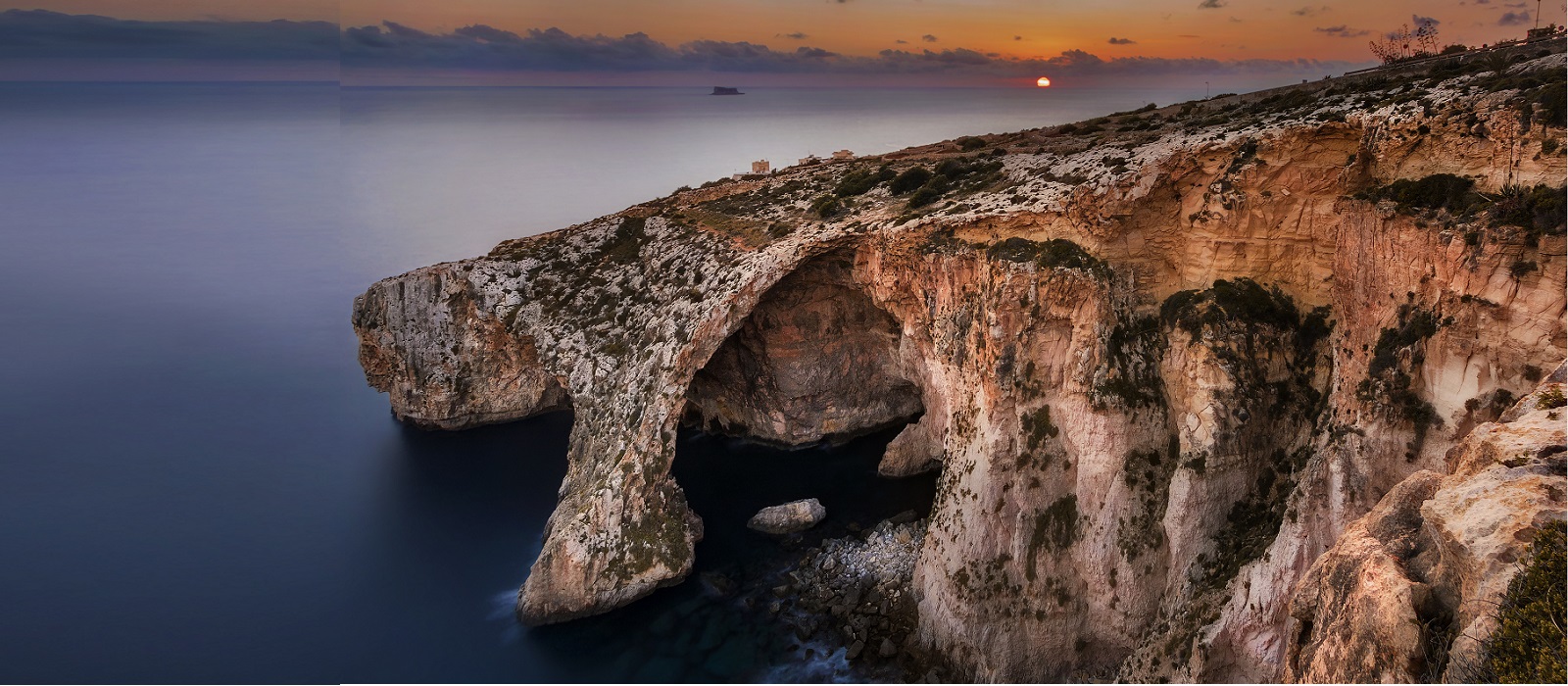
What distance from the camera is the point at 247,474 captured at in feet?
166

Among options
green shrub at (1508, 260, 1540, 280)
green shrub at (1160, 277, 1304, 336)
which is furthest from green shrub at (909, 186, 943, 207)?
green shrub at (1508, 260, 1540, 280)

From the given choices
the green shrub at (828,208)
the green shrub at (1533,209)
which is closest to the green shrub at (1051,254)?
the green shrub at (1533,209)

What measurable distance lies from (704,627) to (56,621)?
94.8 feet

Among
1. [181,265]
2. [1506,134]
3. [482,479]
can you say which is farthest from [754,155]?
[1506,134]

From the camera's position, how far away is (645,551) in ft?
119

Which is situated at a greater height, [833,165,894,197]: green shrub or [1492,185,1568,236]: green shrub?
[833,165,894,197]: green shrub

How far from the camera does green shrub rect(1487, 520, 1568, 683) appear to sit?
396 inches

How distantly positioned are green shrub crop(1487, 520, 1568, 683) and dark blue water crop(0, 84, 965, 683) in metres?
25.2

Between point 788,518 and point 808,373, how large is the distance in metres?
11.5

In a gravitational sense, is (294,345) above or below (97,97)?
below

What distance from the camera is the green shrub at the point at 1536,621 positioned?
1006 centimetres

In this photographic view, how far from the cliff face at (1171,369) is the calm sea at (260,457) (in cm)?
413

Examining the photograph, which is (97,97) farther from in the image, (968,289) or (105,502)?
(968,289)

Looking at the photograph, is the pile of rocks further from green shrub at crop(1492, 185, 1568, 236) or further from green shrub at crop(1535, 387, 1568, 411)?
green shrub at crop(1492, 185, 1568, 236)
